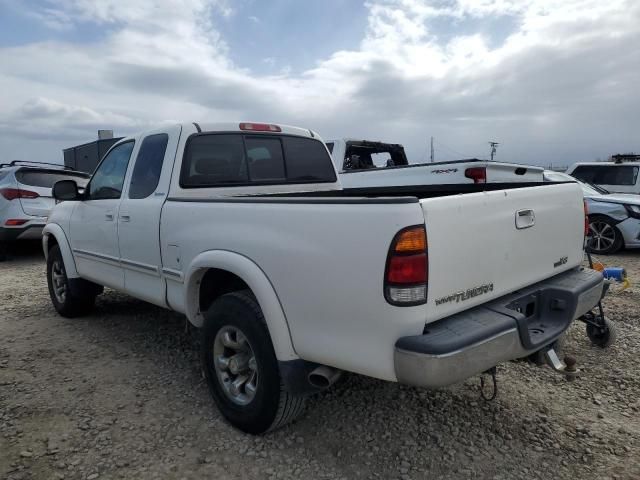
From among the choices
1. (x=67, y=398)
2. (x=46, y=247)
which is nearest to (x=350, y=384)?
(x=67, y=398)

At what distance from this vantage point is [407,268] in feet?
6.72

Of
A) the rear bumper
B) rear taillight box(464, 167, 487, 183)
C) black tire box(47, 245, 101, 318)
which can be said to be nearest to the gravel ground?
the rear bumper

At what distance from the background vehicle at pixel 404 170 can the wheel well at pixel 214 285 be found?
3092 mm

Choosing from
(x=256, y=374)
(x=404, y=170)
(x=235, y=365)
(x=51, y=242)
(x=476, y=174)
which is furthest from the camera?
(x=404, y=170)

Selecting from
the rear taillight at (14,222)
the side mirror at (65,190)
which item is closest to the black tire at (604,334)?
the side mirror at (65,190)

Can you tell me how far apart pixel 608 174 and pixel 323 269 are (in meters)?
11.2

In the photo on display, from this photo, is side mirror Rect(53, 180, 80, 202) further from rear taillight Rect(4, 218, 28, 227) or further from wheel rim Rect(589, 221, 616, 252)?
wheel rim Rect(589, 221, 616, 252)

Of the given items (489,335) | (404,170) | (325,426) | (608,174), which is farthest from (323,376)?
(608,174)

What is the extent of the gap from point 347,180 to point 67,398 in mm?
5965

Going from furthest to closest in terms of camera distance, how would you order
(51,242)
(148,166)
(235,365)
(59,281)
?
(51,242)
(59,281)
(148,166)
(235,365)

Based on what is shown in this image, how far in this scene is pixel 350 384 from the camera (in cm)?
344

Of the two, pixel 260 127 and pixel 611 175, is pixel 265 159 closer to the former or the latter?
pixel 260 127

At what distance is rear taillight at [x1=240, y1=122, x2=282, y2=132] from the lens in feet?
12.7

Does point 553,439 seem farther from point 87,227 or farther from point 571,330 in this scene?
point 87,227
